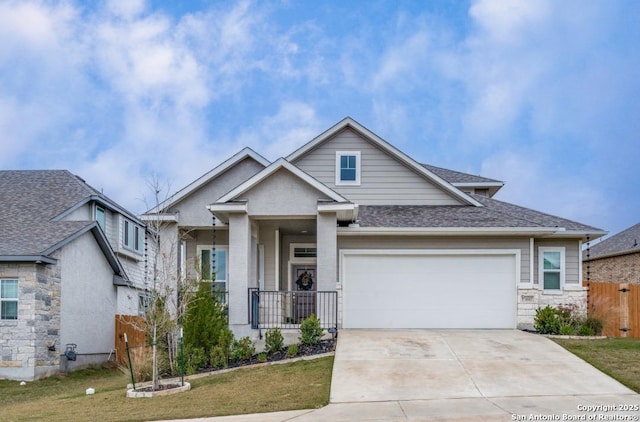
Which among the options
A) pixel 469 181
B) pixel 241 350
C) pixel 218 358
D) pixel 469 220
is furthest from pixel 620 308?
pixel 218 358

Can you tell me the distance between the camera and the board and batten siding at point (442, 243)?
18.6 meters

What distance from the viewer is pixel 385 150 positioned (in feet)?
67.1

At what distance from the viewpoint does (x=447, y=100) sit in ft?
72.2

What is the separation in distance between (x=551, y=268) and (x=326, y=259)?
7135 millimetres

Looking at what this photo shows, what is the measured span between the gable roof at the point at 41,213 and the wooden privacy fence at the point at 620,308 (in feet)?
52.4

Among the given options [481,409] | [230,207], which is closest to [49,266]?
[230,207]

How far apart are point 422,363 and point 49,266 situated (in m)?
11.2

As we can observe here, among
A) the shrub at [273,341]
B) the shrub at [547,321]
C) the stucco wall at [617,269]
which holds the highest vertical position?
the stucco wall at [617,269]

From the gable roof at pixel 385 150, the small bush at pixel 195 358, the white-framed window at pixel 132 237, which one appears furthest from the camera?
the white-framed window at pixel 132 237

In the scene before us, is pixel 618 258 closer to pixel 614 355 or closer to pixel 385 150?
pixel 385 150

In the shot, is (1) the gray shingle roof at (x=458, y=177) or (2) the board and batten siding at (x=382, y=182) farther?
(1) the gray shingle roof at (x=458, y=177)

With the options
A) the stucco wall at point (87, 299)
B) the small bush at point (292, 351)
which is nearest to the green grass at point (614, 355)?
the small bush at point (292, 351)

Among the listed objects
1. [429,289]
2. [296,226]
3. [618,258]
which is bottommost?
[429,289]

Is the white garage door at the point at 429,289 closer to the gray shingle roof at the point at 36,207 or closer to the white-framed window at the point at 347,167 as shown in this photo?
the white-framed window at the point at 347,167
